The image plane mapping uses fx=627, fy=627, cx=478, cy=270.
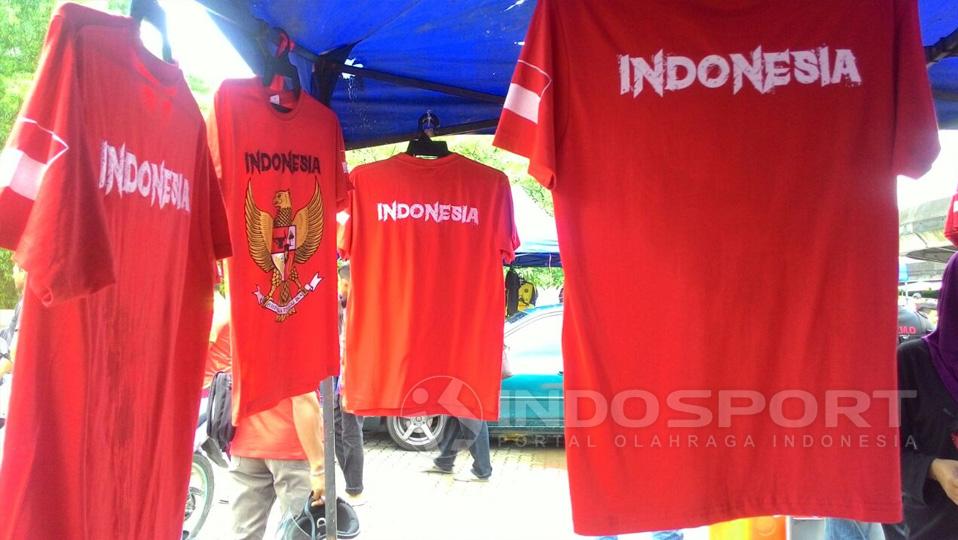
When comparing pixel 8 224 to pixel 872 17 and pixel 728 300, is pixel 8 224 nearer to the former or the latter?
pixel 728 300

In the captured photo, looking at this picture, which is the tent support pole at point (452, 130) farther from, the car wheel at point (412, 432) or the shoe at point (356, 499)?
the car wheel at point (412, 432)

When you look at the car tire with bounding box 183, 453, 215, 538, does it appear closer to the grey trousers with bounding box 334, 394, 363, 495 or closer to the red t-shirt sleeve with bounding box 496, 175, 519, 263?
the grey trousers with bounding box 334, 394, 363, 495

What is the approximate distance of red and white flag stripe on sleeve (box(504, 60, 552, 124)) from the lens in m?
1.55

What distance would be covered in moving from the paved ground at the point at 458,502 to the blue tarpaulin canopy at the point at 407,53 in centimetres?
300

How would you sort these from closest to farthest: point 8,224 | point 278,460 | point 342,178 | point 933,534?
point 8,224 → point 933,534 → point 342,178 → point 278,460

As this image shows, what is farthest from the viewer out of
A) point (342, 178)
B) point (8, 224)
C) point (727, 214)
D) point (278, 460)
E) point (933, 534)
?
point (278, 460)

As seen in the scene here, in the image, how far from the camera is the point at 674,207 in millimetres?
1570

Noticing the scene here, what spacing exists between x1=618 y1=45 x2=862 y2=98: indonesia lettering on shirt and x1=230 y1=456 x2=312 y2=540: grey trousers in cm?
253

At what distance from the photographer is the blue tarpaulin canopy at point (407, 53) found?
2.14 m

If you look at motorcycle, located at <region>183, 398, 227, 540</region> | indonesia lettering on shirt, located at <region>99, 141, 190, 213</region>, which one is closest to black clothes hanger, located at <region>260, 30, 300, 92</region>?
indonesia lettering on shirt, located at <region>99, 141, 190, 213</region>

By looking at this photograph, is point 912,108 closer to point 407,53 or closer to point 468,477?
point 407,53

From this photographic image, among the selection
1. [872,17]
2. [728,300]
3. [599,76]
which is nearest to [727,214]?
[728,300]

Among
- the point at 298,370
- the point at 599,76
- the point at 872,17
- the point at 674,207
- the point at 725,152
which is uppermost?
the point at 872,17

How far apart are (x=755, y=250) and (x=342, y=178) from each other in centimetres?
152
